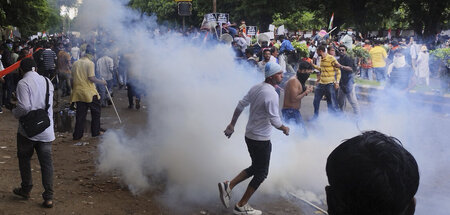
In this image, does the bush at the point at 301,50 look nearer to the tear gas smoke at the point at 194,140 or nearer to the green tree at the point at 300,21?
the tear gas smoke at the point at 194,140

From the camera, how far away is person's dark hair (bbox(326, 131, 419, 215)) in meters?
1.36

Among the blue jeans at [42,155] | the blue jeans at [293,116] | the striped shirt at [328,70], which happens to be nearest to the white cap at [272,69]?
the blue jeans at [293,116]

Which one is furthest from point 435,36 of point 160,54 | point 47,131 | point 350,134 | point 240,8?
point 47,131

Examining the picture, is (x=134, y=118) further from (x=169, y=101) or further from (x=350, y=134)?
(x=350, y=134)

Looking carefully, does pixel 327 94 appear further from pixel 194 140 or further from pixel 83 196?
pixel 83 196

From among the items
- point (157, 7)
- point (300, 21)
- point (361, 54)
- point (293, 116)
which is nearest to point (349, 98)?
point (293, 116)

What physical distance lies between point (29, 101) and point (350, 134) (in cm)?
563

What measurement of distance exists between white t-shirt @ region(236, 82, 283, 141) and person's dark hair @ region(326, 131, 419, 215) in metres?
3.58

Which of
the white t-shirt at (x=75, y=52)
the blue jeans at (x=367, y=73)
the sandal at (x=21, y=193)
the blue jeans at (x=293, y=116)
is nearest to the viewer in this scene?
the sandal at (x=21, y=193)

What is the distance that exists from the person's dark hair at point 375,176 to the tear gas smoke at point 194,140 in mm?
4259

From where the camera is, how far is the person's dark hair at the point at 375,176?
1.36 m

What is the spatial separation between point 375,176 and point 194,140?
497 centimetres

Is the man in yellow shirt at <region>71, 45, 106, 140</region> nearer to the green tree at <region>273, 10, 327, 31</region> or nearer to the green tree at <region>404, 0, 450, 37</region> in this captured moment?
the green tree at <region>404, 0, 450, 37</region>

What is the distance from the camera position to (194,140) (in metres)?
6.24
